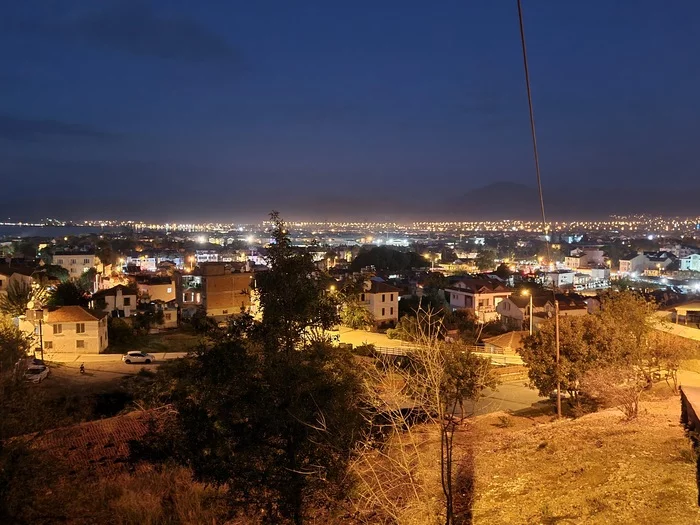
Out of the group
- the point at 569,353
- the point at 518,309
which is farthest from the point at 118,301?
the point at 569,353

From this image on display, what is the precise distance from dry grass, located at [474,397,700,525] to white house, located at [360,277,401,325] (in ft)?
69.7

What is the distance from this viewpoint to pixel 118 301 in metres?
32.6

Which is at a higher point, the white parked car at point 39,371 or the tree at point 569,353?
the tree at point 569,353

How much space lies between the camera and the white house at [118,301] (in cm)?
3219

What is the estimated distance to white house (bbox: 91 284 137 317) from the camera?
32.2 metres

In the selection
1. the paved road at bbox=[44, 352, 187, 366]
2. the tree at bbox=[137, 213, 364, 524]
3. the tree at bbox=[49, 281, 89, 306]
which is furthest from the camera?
the tree at bbox=[49, 281, 89, 306]

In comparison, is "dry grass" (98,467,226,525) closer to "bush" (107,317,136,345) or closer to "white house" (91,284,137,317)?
"bush" (107,317,136,345)

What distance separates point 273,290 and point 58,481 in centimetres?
484

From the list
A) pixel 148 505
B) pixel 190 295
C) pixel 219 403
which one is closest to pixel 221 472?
pixel 219 403

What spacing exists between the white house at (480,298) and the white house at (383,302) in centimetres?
430

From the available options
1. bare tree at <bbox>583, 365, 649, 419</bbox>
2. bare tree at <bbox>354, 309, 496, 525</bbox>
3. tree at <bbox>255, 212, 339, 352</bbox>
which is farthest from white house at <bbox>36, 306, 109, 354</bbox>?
tree at <bbox>255, 212, 339, 352</bbox>

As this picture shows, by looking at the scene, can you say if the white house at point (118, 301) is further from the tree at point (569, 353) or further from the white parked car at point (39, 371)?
the tree at point (569, 353)

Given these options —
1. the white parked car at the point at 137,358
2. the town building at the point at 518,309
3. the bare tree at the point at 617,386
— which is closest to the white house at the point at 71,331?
the white parked car at the point at 137,358

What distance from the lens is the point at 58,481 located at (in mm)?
7746
